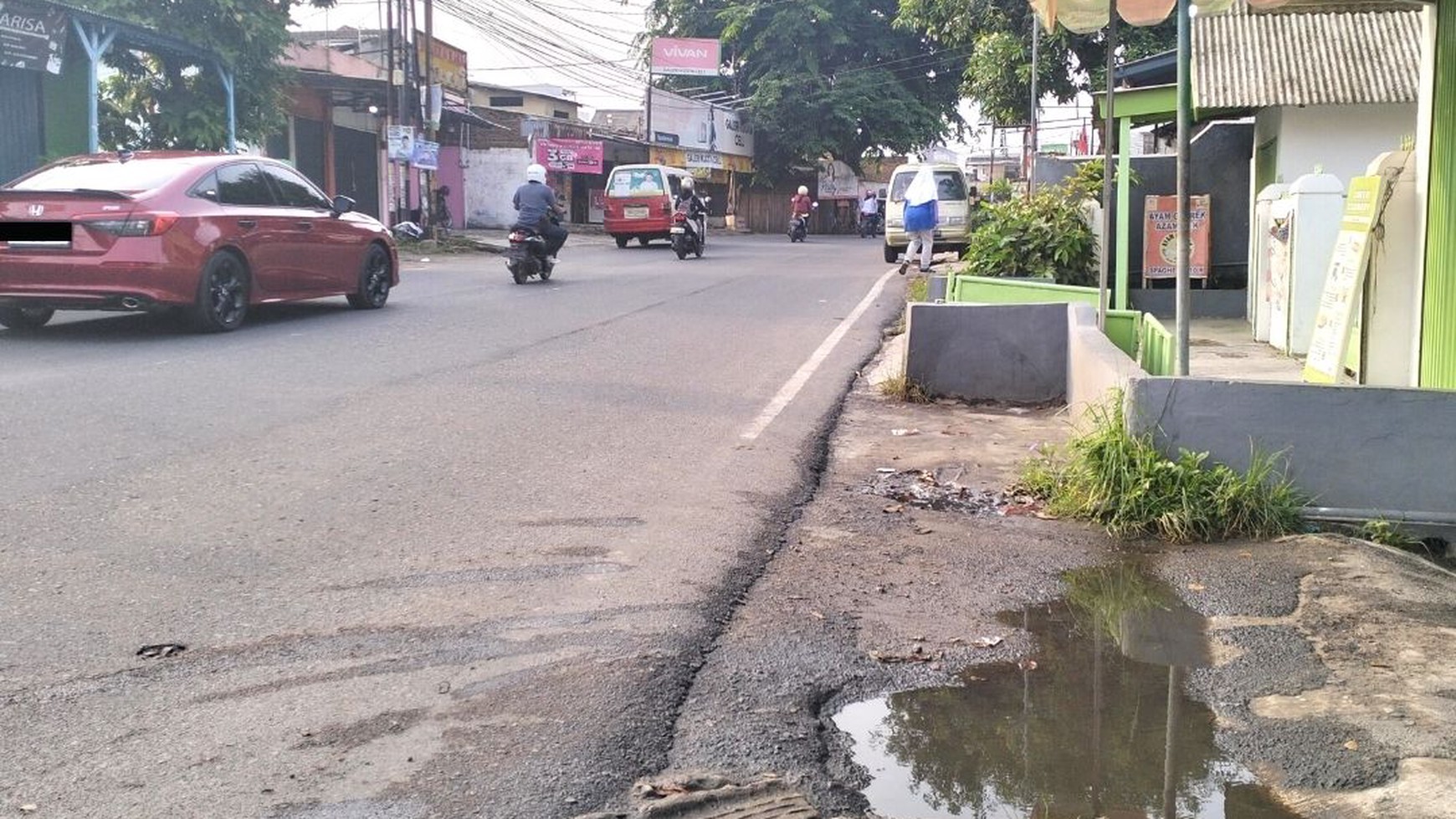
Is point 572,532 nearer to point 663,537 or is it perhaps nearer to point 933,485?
point 663,537

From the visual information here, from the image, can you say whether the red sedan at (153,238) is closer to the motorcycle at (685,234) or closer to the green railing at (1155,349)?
the green railing at (1155,349)

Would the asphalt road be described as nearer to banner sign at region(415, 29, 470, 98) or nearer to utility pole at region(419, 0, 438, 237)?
utility pole at region(419, 0, 438, 237)

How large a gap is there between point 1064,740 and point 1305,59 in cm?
1181

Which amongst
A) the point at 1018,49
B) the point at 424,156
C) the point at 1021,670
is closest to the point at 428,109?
the point at 424,156

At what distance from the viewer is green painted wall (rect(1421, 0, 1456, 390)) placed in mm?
6863

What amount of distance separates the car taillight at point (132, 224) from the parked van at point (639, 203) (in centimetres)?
2097

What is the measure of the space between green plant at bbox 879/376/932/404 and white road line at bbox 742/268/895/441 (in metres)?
0.62

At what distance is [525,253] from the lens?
1744cm

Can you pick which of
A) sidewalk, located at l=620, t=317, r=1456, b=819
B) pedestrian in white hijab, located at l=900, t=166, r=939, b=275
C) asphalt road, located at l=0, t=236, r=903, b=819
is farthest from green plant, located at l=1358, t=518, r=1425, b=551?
pedestrian in white hijab, located at l=900, t=166, r=939, b=275

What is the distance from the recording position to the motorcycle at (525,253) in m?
Result: 17.4

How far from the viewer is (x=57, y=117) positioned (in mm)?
21109

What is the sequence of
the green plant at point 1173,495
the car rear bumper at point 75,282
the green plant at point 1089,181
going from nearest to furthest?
1. the green plant at point 1173,495
2. the car rear bumper at point 75,282
3. the green plant at point 1089,181

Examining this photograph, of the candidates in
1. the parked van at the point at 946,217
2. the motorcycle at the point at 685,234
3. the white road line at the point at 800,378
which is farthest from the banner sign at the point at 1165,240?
the motorcycle at the point at 685,234

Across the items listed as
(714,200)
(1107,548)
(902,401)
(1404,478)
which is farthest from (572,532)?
(714,200)
